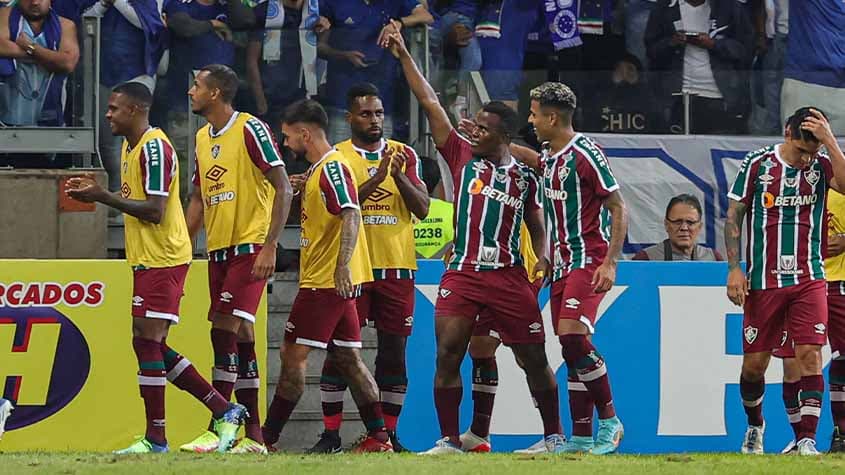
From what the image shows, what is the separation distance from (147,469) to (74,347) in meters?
3.63

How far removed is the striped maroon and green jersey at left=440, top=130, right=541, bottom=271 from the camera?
1056 cm

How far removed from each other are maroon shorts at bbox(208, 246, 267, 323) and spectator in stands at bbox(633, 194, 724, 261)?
13.4 feet

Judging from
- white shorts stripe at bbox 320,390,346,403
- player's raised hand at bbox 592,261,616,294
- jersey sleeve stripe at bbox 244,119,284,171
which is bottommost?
white shorts stripe at bbox 320,390,346,403

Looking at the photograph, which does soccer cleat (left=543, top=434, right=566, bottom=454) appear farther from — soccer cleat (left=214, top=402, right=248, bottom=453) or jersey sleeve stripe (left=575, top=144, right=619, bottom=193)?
soccer cleat (left=214, top=402, right=248, bottom=453)

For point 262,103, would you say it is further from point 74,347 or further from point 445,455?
point 445,455

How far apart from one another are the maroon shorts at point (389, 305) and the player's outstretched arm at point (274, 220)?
1162 millimetres

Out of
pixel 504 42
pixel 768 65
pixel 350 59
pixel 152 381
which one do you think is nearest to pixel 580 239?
pixel 152 381

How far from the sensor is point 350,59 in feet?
44.2

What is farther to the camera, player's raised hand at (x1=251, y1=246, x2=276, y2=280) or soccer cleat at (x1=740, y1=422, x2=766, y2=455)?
soccer cleat at (x1=740, y1=422, x2=766, y2=455)

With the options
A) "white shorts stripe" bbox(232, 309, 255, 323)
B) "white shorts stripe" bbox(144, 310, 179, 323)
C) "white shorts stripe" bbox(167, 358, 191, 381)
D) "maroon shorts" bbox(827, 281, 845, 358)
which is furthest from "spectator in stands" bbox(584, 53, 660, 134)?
"white shorts stripe" bbox(144, 310, 179, 323)

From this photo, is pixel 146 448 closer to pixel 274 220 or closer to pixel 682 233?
pixel 274 220

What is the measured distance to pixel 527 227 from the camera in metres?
10.9

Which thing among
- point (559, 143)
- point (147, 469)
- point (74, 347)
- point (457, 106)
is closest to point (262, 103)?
point (457, 106)

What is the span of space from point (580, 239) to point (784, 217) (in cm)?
143
